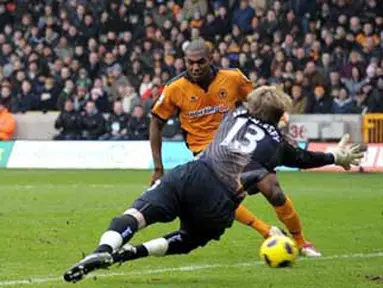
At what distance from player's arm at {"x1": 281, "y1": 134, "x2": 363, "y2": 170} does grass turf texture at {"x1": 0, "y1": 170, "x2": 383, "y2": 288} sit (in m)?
0.95

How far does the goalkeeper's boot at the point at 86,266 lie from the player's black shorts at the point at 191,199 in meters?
0.54

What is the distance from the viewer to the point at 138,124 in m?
27.9

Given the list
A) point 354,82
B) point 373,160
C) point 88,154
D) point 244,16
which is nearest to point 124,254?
point 373,160

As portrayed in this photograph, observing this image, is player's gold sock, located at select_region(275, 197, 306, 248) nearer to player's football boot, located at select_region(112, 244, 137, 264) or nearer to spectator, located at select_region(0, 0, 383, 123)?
player's football boot, located at select_region(112, 244, 137, 264)

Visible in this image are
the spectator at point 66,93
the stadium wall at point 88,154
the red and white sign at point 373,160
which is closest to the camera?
the red and white sign at point 373,160

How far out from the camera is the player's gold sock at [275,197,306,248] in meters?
11.2

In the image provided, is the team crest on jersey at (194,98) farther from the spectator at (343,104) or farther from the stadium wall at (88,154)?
the spectator at (343,104)

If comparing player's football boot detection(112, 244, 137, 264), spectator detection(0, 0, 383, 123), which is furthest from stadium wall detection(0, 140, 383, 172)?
player's football boot detection(112, 244, 137, 264)

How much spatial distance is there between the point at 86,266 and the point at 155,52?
853 inches

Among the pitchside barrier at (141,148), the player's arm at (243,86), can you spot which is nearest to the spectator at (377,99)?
the pitchside barrier at (141,148)

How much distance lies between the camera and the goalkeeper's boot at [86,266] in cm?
862

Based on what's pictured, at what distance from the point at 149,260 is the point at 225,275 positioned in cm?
119

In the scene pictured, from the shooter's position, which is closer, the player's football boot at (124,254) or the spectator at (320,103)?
the player's football boot at (124,254)

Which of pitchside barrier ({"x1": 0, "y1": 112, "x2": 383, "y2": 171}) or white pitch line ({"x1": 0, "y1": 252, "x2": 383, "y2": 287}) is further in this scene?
pitchside barrier ({"x1": 0, "y1": 112, "x2": 383, "y2": 171})
